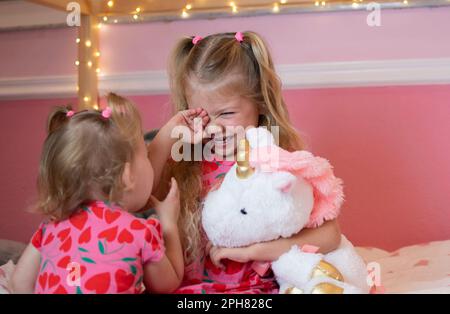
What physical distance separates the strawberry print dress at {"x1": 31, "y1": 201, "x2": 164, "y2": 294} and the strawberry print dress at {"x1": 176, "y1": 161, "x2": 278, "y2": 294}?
0.15m

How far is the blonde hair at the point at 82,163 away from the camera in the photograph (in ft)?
3.05

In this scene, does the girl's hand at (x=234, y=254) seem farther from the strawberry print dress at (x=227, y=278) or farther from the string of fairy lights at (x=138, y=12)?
the string of fairy lights at (x=138, y=12)

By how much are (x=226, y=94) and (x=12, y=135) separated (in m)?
1.02

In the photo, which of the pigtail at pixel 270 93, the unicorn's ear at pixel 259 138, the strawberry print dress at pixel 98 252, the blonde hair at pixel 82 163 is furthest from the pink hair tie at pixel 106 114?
the pigtail at pixel 270 93

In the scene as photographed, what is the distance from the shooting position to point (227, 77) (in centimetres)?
118

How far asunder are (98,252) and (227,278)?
290 mm

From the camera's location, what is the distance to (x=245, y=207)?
977 millimetres

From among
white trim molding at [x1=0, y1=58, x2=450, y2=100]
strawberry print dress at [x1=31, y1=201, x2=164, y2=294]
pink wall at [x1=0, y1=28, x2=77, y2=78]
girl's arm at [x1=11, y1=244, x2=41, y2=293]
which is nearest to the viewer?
strawberry print dress at [x1=31, y1=201, x2=164, y2=294]

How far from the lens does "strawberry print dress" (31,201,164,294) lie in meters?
0.89

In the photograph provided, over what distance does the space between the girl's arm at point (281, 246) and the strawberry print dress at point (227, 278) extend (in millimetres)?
35

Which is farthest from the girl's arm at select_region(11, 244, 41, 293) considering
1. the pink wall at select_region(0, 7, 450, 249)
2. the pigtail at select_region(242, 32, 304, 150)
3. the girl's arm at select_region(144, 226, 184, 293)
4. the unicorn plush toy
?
the pink wall at select_region(0, 7, 450, 249)

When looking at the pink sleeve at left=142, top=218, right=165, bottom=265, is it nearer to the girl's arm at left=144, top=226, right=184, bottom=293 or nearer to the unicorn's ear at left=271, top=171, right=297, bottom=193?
the girl's arm at left=144, top=226, right=184, bottom=293
